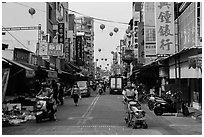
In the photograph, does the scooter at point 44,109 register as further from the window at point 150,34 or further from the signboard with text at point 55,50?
the window at point 150,34

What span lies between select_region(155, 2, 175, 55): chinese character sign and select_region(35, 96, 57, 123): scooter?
28.0 ft

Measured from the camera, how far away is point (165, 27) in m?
19.0

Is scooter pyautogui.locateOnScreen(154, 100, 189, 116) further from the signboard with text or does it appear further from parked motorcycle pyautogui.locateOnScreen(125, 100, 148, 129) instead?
the signboard with text

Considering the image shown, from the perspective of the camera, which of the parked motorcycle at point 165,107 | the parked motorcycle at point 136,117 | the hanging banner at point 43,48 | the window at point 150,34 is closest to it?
the parked motorcycle at point 136,117

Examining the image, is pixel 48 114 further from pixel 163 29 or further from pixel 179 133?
pixel 163 29

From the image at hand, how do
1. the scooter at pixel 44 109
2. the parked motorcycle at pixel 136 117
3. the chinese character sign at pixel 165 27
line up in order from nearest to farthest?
the parked motorcycle at pixel 136 117 < the scooter at pixel 44 109 < the chinese character sign at pixel 165 27

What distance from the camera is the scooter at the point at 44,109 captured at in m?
12.6

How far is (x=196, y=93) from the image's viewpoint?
1841cm

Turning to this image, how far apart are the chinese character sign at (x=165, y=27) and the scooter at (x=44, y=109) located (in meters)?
8.52

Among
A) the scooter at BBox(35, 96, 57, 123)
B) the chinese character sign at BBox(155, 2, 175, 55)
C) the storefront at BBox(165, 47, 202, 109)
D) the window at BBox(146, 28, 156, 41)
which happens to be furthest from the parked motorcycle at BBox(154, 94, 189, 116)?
the window at BBox(146, 28, 156, 41)

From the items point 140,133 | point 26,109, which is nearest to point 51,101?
point 26,109

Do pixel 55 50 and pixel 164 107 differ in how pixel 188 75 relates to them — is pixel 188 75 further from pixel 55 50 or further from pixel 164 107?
pixel 55 50

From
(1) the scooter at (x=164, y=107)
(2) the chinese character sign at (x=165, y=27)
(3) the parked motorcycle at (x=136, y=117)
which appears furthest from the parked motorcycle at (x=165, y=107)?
(2) the chinese character sign at (x=165, y=27)

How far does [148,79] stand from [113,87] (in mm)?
9962
